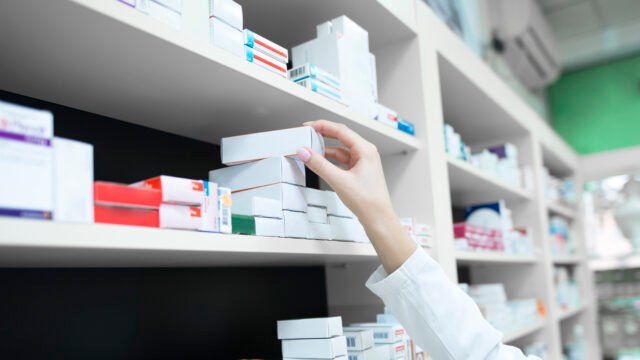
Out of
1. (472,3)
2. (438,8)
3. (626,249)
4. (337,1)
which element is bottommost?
(626,249)

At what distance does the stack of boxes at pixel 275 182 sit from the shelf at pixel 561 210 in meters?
2.47

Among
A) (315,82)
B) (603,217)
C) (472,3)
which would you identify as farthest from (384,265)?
(603,217)

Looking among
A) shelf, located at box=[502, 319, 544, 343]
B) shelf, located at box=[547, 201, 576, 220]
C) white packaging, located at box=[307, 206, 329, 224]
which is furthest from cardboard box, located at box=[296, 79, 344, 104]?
shelf, located at box=[547, 201, 576, 220]

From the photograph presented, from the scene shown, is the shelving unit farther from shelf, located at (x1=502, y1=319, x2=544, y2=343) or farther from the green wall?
the green wall

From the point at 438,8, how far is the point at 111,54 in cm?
240

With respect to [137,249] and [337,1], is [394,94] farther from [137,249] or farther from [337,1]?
[137,249]

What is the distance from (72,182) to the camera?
755mm

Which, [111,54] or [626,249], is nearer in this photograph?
[111,54]

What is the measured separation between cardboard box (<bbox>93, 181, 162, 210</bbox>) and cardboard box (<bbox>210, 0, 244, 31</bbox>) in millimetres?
392

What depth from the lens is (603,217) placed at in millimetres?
4578

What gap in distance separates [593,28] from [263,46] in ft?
15.3

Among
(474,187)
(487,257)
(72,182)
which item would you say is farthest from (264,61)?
(474,187)

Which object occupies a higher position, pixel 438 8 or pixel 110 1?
pixel 438 8

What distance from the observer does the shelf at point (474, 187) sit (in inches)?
83.1
